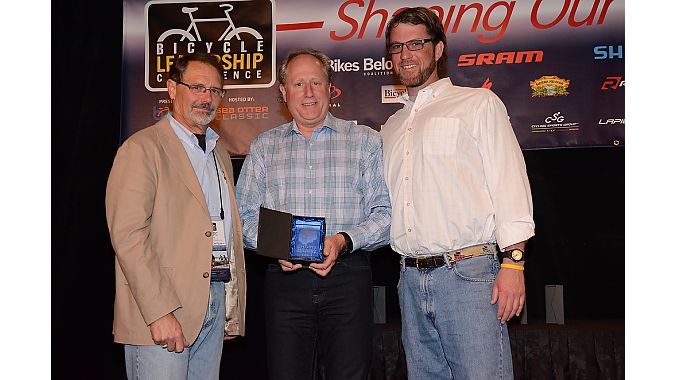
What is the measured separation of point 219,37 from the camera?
4.71 metres

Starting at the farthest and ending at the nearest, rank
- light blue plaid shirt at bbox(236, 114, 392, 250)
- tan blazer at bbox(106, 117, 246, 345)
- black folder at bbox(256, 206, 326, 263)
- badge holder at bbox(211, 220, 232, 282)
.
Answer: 1. light blue plaid shirt at bbox(236, 114, 392, 250)
2. badge holder at bbox(211, 220, 232, 282)
3. black folder at bbox(256, 206, 326, 263)
4. tan blazer at bbox(106, 117, 246, 345)

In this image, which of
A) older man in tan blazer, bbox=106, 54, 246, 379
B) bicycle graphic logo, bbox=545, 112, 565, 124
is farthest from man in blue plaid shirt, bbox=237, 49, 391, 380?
bicycle graphic logo, bbox=545, 112, 565, 124

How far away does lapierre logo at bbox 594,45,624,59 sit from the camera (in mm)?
4387

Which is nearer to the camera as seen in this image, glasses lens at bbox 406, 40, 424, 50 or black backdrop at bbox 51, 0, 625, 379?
glasses lens at bbox 406, 40, 424, 50

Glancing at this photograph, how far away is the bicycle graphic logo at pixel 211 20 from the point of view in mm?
4695

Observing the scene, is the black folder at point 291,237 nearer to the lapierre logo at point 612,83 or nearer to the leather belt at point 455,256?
the leather belt at point 455,256

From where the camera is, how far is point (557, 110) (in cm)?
444

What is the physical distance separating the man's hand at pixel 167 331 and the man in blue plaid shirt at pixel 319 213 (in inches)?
15.2

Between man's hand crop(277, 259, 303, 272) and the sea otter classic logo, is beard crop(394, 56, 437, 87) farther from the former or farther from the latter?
the sea otter classic logo

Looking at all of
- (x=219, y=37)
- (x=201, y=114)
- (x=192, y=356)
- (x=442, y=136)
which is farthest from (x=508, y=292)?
(x=219, y=37)

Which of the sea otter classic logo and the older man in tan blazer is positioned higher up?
the sea otter classic logo

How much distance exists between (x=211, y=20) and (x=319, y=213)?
2493mm

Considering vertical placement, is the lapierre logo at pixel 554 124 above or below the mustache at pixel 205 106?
above

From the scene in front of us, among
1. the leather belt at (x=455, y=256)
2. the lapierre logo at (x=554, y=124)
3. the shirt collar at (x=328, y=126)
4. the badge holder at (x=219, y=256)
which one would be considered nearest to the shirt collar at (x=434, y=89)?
the shirt collar at (x=328, y=126)
